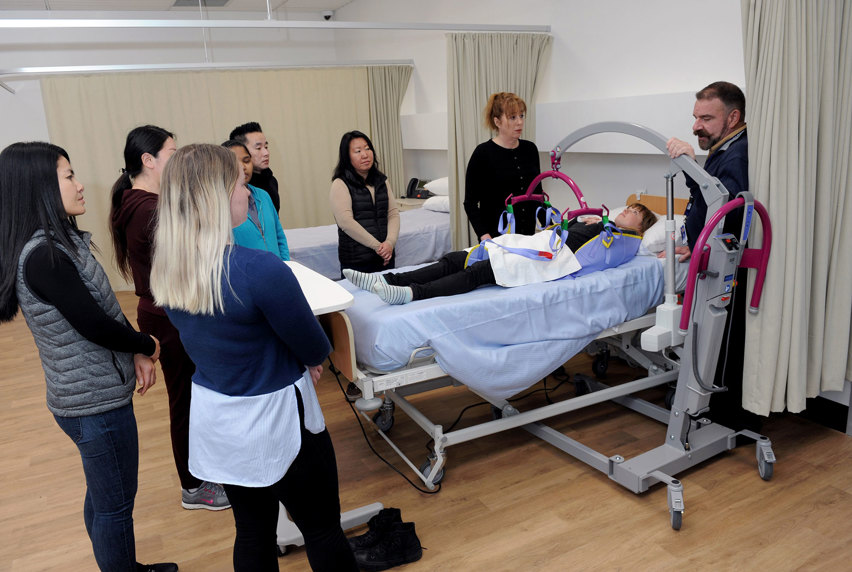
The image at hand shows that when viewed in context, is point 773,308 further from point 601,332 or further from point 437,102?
point 437,102

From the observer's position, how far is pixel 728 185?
238 cm

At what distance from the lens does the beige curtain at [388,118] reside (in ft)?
21.2

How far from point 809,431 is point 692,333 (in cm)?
89

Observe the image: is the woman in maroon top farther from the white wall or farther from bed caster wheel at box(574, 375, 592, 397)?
the white wall

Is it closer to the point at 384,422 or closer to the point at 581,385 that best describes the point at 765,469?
the point at 581,385

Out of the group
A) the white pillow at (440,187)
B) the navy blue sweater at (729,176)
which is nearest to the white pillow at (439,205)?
the white pillow at (440,187)

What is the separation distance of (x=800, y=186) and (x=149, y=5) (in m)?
6.29

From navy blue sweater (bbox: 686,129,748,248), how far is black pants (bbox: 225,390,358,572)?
172 cm

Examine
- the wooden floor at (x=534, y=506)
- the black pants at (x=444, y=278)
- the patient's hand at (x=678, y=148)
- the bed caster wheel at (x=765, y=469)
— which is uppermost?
the patient's hand at (x=678, y=148)

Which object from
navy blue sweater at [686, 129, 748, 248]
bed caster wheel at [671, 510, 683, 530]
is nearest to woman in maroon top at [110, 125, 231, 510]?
bed caster wheel at [671, 510, 683, 530]

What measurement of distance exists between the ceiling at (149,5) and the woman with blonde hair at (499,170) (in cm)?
365

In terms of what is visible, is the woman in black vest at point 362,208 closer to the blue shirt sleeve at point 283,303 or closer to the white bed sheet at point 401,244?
the white bed sheet at point 401,244

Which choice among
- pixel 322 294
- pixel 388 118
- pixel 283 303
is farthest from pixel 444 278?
pixel 388 118

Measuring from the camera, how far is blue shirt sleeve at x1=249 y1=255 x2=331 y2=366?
124cm
